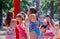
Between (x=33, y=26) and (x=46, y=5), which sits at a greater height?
(x=46, y=5)

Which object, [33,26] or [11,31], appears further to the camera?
[11,31]

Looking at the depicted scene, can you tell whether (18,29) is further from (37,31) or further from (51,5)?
(51,5)

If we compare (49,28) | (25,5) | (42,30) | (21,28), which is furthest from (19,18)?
(25,5)

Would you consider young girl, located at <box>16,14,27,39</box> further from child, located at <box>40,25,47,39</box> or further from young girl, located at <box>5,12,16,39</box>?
child, located at <box>40,25,47,39</box>

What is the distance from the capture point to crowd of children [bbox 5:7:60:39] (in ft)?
9.39

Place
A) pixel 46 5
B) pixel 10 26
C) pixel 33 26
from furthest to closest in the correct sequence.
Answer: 1. pixel 46 5
2. pixel 10 26
3. pixel 33 26

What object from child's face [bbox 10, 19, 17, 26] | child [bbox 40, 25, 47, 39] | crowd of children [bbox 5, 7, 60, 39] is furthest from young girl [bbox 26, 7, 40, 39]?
child's face [bbox 10, 19, 17, 26]

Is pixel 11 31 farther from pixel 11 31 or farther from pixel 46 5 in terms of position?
pixel 46 5

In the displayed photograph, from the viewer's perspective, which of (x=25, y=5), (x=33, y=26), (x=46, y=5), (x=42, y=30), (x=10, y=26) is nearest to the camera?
(x=33, y=26)

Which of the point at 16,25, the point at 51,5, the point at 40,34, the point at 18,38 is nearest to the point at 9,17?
the point at 16,25

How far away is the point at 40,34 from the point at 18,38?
0.37 metres

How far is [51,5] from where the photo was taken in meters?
4.25

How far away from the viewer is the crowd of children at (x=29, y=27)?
2861 mm

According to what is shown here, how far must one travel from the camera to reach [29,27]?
9.50 ft
